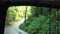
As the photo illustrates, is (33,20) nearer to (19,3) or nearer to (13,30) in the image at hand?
(13,30)

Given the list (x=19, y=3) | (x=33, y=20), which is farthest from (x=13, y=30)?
(x=19, y=3)

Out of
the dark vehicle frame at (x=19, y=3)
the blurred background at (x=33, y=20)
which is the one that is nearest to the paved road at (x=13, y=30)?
the blurred background at (x=33, y=20)

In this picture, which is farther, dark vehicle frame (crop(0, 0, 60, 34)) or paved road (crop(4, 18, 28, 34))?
paved road (crop(4, 18, 28, 34))

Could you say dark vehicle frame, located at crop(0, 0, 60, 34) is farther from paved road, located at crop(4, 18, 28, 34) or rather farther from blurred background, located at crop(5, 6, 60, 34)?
paved road, located at crop(4, 18, 28, 34)

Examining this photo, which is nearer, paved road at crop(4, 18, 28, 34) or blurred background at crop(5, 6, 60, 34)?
blurred background at crop(5, 6, 60, 34)

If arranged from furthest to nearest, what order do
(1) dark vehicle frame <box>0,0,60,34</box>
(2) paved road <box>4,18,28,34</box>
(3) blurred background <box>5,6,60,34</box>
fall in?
(2) paved road <box>4,18,28,34</box> → (3) blurred background <box>5,6,60,34</box> → (1) dark vehicle frame <box>0,0,60,34</box>

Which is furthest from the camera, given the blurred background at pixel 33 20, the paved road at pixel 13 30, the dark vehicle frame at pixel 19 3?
the paved road at pixel 13 30

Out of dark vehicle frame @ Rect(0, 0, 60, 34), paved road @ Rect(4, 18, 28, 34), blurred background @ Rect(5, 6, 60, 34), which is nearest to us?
dark vehicle frame @ Rect(0, 0, 60, 34)

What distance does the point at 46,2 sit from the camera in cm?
54

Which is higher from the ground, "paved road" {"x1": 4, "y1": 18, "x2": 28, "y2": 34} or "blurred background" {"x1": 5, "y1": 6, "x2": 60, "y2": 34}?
"blurred background" {"x1": 5, "y1": 6, "x2": 60, "y2": 34}

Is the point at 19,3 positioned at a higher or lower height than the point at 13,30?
higher

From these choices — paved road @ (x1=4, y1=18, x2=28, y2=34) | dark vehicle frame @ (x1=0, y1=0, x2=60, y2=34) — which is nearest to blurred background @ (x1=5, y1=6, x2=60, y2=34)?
paved road @ (x1=4, y1=18, x2=28, y2=34)

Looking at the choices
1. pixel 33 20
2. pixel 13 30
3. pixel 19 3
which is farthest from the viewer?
pixel 33 20

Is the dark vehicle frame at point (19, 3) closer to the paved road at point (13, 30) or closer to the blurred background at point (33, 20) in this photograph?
the blurred background at point (33, 20)
